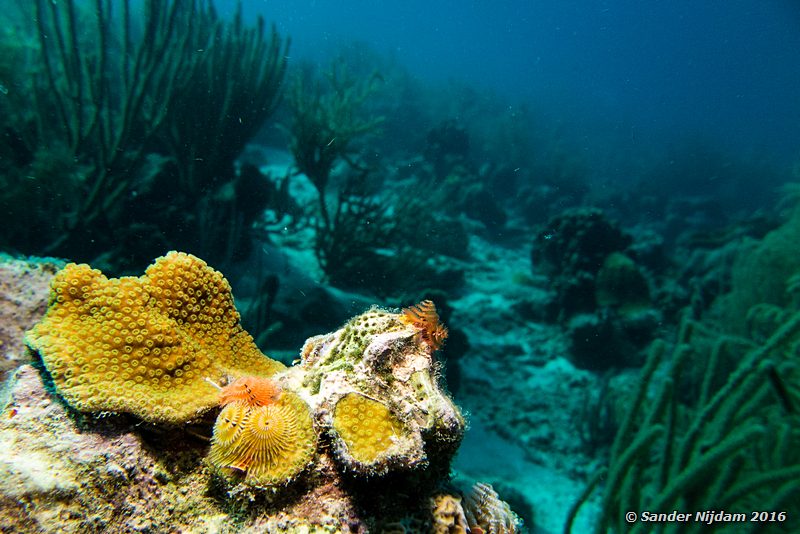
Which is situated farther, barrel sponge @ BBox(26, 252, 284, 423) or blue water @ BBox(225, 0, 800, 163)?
blue water @ BBox(225, 0, 800, 163)

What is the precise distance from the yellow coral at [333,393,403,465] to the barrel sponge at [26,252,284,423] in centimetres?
48

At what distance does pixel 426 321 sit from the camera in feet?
5.39

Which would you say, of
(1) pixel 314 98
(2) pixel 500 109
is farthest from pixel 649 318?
(2) pixel 500 109

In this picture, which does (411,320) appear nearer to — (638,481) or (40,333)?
(40,333)

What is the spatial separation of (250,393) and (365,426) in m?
0.44

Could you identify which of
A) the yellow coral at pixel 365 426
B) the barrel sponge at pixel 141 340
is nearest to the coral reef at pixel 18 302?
the barrel sponge at pixel 141 340

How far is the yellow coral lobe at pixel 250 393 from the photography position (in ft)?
4.61

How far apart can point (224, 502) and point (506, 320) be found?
6819 mm

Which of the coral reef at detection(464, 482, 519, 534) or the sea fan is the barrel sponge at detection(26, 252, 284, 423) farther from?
the coral reef at detection(464, 482, 519, 534)

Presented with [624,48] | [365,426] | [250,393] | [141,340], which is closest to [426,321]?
[365,426]

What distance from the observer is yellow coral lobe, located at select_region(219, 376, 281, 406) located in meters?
1.41

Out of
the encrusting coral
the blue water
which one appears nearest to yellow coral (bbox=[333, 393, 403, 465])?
the encrusting coral

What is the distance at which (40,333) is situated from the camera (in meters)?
1.37

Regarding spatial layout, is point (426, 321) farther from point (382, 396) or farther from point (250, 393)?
point (250, 393)
